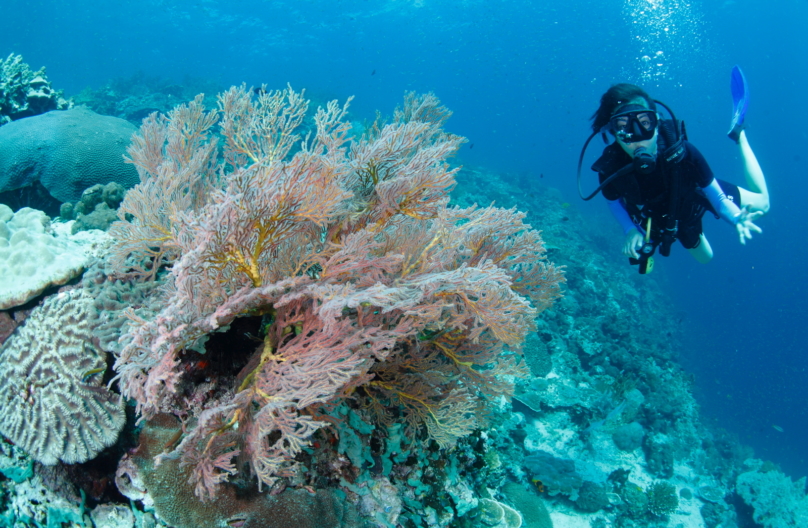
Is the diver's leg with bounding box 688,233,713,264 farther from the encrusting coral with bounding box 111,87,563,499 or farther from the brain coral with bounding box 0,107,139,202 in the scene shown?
the brain coral with bounding box 0,107,139,202

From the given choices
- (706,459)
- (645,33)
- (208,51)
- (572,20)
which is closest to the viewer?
(706,459)

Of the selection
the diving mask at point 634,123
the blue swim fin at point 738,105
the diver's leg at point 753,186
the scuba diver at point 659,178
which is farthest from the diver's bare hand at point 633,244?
the blue swim fin at point 738,105

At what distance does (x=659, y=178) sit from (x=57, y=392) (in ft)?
24.7

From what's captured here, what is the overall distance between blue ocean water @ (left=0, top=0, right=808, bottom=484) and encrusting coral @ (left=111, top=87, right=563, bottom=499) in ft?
93.3

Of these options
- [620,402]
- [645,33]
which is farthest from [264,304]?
[645,33]

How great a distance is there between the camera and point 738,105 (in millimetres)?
5758

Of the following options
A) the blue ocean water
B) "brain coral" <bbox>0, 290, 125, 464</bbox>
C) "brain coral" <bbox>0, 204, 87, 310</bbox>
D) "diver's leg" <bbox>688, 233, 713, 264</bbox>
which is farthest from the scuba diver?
the blue ocean water

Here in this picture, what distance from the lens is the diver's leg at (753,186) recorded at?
16.2 ft

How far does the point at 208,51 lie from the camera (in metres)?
81.8

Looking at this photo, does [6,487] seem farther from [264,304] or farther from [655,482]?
[655,482]

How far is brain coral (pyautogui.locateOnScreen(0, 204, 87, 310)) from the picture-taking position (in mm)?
3291

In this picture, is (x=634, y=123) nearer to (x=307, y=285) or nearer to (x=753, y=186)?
(x=753, y=186)

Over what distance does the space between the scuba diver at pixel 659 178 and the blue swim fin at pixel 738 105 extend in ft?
0.04

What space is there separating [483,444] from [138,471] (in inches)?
150
